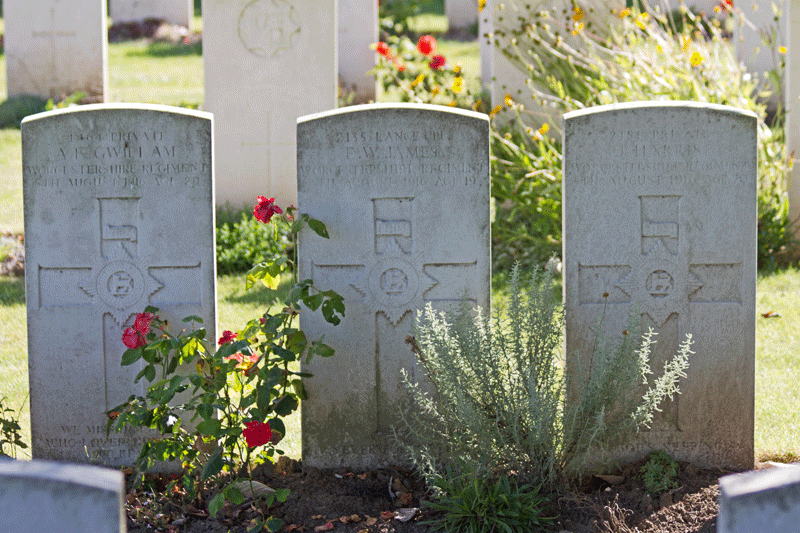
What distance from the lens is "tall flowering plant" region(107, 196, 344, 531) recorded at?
3.22 metres

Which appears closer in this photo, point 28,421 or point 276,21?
point 28,421

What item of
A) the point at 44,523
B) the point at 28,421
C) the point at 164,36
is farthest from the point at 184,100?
the point at 44,523

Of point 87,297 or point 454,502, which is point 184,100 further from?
point 454,502

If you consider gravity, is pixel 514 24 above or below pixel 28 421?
above

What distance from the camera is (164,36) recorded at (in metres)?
15.8

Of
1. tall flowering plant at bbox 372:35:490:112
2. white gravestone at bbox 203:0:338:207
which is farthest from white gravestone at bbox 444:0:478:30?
white gravestone at bbox 203:0:338:207

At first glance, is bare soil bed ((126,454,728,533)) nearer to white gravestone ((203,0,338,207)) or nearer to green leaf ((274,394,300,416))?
green leaf ((274,394,300,416))

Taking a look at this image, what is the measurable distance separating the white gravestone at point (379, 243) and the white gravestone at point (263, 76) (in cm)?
376

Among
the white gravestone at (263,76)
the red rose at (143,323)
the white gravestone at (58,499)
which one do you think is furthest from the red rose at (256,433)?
the white gravestone at (263,76)

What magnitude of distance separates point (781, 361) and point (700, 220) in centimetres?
165

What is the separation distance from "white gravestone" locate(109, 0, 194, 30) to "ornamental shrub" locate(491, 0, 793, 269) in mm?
10423

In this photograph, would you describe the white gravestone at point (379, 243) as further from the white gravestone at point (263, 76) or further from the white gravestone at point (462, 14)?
the white gravestone at point (462, 14)

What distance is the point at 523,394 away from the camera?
3279 millimetres

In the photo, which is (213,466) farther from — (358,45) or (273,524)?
(358,45)
